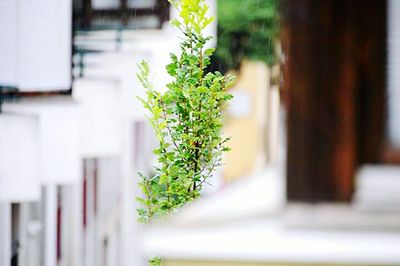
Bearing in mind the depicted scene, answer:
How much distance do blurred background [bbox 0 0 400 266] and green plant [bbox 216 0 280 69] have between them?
0.01 m

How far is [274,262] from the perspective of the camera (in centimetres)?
247

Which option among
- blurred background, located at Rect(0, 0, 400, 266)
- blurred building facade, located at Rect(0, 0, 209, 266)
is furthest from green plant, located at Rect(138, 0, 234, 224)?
blurred building facade, located at Rect(0, 0, 209, 266)

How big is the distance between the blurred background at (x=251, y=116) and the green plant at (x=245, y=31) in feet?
0.03

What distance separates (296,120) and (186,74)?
51.1 inches

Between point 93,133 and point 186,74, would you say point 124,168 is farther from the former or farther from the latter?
point 186,74

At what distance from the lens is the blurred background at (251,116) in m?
2.49

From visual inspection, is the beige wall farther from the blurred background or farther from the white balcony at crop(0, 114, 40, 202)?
the white balcony at crop(0, 114, 40, 202)

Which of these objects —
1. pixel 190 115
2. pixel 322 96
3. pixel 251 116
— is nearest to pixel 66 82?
pixel 190 115

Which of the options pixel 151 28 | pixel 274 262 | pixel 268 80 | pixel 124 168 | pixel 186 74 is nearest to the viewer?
pixel 274 262

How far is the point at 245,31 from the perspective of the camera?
3928 mm

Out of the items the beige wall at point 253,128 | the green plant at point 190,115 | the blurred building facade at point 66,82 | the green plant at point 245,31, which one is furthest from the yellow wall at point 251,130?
the blurred building facade at point 66,82

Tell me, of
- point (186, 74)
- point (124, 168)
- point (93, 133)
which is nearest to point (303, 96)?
point (186, 74)

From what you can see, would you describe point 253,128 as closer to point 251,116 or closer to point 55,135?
point 251,116

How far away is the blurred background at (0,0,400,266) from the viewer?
2492mm
